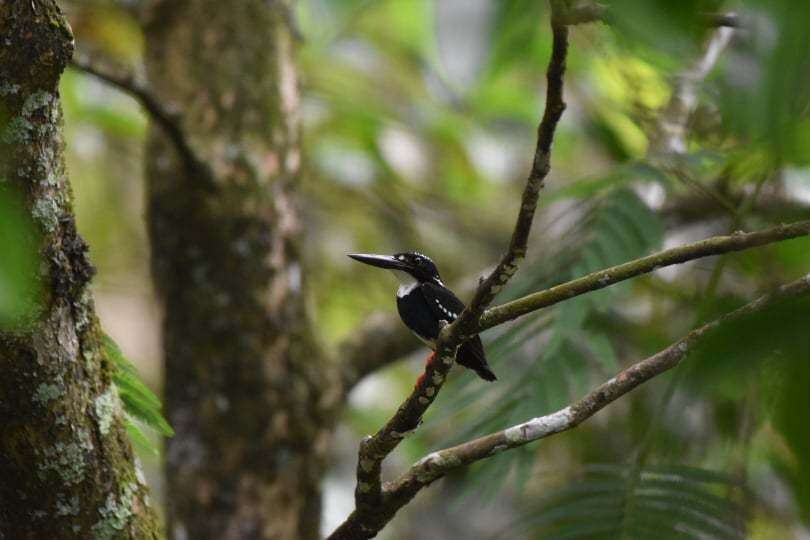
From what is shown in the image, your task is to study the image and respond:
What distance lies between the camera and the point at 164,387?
3596 mm

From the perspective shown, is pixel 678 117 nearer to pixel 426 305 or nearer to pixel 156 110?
pixel 426 305

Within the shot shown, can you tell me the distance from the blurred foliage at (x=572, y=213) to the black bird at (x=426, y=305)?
295 mm

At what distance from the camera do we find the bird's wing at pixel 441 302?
2658mm

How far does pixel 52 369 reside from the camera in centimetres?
176

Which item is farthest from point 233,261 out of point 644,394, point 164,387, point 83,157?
point 83,157

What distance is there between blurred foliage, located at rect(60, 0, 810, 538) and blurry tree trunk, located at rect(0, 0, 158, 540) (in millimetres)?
668

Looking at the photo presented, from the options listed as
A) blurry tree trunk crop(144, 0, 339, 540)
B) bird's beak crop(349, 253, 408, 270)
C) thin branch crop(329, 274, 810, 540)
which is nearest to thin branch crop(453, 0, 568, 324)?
thin branch crop(329, 274, 810, 540)

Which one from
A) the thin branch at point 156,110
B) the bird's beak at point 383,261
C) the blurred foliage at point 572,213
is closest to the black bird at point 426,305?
the bird's beak at point 383,261

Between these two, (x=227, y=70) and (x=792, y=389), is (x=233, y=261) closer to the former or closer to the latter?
(x=227, y=70)

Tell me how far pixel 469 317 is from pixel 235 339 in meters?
2.02

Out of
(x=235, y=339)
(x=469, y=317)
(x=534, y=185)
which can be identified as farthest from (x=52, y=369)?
(x=235, y=339)

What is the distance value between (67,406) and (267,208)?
72.7 inches

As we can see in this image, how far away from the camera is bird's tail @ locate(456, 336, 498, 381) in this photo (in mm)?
2546

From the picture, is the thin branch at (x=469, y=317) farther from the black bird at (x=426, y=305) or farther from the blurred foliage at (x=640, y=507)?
the black bird at (x=426, y=305)
